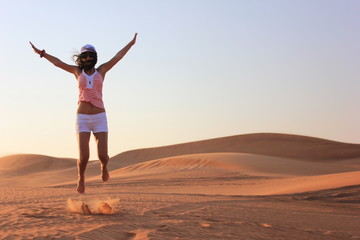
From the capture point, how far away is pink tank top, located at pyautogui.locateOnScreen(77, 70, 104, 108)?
7.25 metres

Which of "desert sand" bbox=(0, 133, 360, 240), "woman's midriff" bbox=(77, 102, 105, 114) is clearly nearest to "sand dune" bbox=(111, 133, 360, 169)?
"desert sand" bbox=(0, 133, 360, 240)

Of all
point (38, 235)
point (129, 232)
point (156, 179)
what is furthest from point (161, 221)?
point (156, 179)

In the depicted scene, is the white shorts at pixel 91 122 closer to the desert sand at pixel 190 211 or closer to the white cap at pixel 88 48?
the white cap at pixel 88 48

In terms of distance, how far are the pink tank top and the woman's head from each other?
0.13 meters

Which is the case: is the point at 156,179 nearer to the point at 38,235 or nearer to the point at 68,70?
the point at 68,70

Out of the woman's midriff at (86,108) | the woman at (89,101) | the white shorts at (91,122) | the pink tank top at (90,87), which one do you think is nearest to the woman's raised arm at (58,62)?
the woman at (89,101)

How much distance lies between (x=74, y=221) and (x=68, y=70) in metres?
2.23

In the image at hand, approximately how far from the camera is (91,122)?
7352 mm

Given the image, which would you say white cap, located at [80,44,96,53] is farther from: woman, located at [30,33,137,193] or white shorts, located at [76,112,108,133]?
white shorts, located at [76,112,108,133]

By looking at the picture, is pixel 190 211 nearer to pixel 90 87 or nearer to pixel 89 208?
pixel 89 208

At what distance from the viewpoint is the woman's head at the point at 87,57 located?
7.32 meters

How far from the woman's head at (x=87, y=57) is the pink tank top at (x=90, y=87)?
0.44 feet

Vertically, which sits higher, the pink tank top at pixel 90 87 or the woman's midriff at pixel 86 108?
the pink tank top at pixel 90 87

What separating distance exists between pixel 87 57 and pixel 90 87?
440mm
